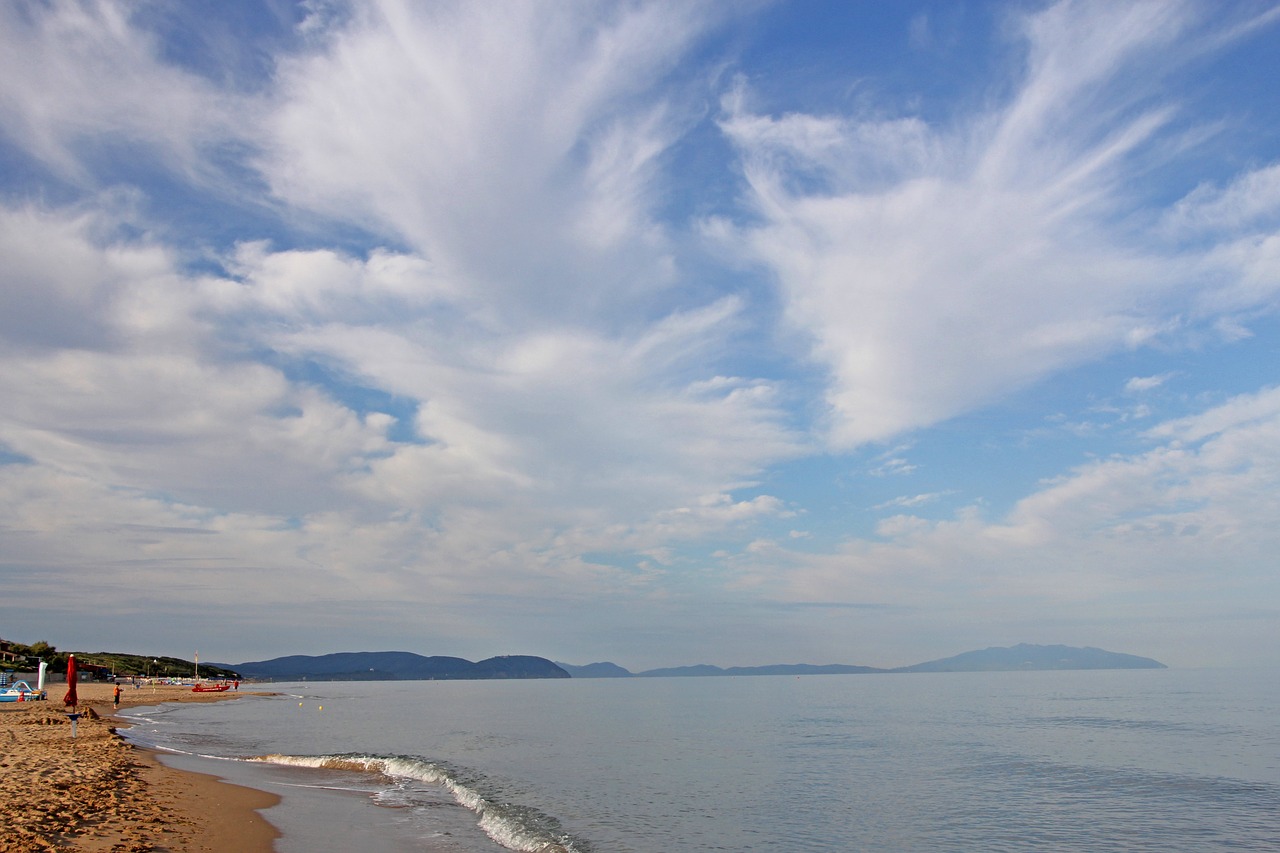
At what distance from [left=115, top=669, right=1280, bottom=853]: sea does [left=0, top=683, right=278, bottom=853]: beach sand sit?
4.66 ft

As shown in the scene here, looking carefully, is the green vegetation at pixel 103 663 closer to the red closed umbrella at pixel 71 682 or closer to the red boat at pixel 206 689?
the red boat at pixel 206 689

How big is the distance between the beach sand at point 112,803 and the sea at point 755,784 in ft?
4.66

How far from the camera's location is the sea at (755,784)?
77.0 ft

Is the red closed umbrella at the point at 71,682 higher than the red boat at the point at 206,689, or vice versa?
the red closed umbrella at the point at 71,682

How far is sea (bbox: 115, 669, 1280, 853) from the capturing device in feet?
77.0

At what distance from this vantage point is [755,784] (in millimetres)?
33812

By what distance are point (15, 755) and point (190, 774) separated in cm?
565

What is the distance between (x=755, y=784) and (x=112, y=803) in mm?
23296

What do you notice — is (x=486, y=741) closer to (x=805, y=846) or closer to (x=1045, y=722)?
(x=805, y=846)

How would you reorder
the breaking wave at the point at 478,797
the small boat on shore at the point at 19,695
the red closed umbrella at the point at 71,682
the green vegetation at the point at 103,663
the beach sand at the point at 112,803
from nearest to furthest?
the beach sand at the point at 112,803, the breaking wave at the point at 478,797, the red closed umbrella at the point at 71,682, the small boat on shore at the point at 19,695, the green vegetation at the point at 103,663

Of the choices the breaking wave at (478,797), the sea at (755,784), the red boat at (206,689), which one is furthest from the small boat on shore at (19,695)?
the red boat at (206,689)

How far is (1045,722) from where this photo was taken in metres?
68.2

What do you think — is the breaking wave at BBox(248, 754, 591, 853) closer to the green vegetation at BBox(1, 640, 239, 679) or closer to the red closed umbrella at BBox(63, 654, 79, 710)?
the red closed umbrella at BBox(63, 654, 79, 710)

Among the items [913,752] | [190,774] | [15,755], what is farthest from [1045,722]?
[15,755]
